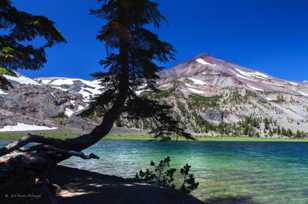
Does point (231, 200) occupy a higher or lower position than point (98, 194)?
lower

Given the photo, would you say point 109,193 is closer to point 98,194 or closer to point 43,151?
point 98,194

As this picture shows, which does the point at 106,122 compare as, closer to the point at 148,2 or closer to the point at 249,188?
the point at 148,2

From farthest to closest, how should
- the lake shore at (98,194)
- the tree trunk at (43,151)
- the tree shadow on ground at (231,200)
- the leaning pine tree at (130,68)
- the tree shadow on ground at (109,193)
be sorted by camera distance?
1. the tree shadow on ground at (231,200)
2. the leaning pine tree at (130,68)
3. the tree trunk at (43,151)
4. the tree shadow on ground at (109,193)
5. the lake shore at (98,194)

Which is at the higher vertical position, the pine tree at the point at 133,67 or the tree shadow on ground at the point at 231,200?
the pine tree at the point at 133,67

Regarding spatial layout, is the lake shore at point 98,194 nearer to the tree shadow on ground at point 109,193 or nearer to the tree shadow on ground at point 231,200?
the tree shadow on ground at point 109,193

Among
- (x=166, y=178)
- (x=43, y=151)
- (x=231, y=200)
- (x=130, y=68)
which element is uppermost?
(x=130, y=68)

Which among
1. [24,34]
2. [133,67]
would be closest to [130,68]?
[133,67]

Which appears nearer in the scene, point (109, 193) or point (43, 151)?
point (109, 193)

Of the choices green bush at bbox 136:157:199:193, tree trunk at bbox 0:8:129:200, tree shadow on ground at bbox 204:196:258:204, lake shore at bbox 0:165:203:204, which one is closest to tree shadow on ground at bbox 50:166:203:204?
lake shore at bbox 0:165:203:204

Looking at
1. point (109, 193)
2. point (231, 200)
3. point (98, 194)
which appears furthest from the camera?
point (231, 200)

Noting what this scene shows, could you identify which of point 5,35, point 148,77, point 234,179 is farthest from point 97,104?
point 234,179

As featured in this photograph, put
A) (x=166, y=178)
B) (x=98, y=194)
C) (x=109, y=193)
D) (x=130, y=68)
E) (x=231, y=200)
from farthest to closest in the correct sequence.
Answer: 1. (x=231, y=200)
2. (x=166, y=178)
3. (x=130, y=68)
4. (x=109, y=193)
5. (x=98, y=194)

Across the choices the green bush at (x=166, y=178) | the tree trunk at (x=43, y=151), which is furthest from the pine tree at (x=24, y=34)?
the green bush at (x=166, y=178)

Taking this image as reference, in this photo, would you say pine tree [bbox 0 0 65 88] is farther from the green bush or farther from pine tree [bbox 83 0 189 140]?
the green bush
